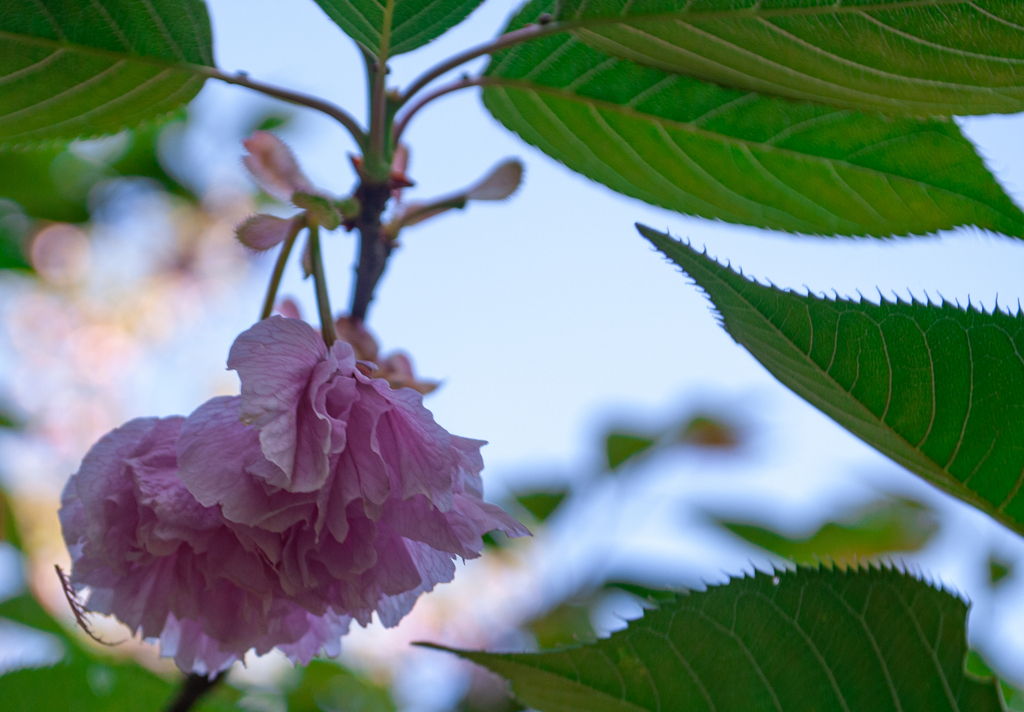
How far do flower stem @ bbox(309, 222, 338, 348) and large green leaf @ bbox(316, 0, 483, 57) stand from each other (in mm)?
178

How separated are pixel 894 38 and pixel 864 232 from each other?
217 mm

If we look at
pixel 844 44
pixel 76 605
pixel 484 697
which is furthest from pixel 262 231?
pixel 484 697

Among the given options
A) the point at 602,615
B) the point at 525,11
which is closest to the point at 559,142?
the point at 525,11

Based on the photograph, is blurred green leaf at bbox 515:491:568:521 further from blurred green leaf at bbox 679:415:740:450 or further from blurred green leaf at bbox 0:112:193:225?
blurred green leaf at bbox 0:112:193:225

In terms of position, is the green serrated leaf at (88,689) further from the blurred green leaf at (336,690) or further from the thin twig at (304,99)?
the thin twig at (304,99)

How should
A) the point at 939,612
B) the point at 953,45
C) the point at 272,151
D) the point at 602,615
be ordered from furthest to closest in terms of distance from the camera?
1. the point at 602,615
2. the point at 272,151
3. the point at 953,45
4. the point at 939,612

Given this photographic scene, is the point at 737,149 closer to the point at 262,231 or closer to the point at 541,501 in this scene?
the point at 262,231

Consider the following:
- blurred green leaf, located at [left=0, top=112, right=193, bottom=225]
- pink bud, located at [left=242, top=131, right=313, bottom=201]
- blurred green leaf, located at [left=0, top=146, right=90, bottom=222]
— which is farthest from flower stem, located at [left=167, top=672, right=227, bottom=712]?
blurred green leaf, located at [left=0, top=146, right=90, bottom=222]

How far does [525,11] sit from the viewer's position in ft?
2.40

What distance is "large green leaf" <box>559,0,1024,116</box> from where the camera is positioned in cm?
59

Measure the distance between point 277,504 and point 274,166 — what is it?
0.34m

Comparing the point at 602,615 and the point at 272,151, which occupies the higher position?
the point at 272,151

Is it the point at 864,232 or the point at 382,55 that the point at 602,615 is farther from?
the point at 382,55

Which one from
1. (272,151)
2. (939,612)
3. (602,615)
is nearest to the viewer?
(939,612)
